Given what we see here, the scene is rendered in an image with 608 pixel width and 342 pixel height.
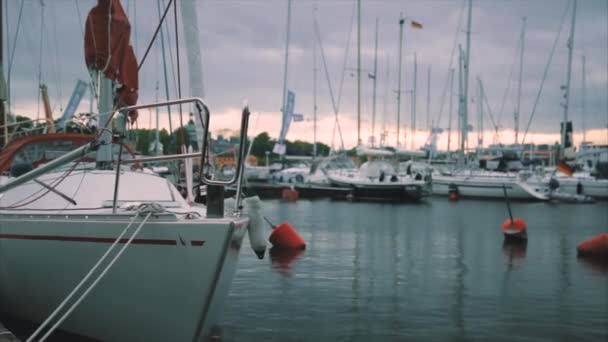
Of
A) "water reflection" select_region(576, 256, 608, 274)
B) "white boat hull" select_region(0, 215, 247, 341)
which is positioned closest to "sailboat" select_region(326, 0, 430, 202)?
"water reflection" select_region(576, 256, 608, 274)

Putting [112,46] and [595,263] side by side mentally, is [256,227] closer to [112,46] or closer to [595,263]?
[112,46]

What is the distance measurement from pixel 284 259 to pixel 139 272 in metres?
10.7

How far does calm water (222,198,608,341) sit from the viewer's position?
1030 centimetres

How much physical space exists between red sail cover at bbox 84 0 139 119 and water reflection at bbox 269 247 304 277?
7054 mm

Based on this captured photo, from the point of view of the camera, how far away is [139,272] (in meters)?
6.96

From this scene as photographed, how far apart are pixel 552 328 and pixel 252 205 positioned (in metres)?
6.11

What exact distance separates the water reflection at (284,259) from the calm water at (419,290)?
0.18ft

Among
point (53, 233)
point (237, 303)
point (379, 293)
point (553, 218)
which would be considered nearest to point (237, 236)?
point (53, 233)

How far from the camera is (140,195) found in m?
9.41

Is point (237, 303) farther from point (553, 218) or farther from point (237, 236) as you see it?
point (553, 218)

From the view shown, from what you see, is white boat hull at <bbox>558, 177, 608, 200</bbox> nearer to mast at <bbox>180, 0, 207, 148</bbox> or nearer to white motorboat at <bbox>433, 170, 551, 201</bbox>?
white motorboat at <bbox>433, 170, 551, 201</bbox>

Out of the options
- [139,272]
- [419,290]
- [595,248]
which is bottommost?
[419,290]

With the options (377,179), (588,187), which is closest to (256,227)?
(377,179)

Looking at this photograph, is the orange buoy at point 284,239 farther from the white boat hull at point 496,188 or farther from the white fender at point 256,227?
the white boat hull at point 496,188
